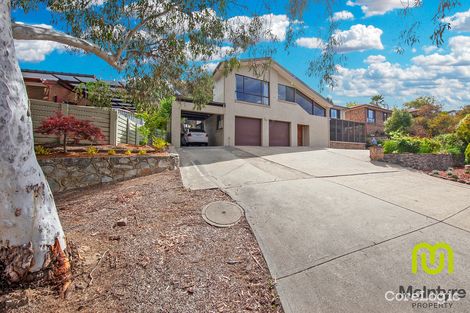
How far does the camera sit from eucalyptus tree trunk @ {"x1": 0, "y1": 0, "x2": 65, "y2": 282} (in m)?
2.22

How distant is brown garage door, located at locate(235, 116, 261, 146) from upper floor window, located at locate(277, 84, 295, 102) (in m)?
3.38

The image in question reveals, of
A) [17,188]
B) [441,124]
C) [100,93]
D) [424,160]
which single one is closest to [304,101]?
[424,160]

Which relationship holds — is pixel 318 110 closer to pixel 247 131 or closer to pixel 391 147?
pixel 247 131

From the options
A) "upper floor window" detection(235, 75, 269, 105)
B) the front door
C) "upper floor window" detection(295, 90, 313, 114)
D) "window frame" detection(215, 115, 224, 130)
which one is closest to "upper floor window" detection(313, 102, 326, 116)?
"upper floor window" detection(295, 90, 313, 114)

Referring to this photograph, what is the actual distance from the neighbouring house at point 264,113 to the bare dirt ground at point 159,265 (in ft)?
33.6

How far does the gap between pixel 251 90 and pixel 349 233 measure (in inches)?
576

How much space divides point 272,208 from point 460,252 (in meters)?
2.68

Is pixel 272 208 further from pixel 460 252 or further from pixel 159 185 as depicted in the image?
pixel 159 185

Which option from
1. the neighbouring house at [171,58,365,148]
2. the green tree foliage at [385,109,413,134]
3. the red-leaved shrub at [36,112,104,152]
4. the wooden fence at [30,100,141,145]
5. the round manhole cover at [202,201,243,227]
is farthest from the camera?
the green tree foliage at [385,109,413,134]

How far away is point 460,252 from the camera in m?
2.89

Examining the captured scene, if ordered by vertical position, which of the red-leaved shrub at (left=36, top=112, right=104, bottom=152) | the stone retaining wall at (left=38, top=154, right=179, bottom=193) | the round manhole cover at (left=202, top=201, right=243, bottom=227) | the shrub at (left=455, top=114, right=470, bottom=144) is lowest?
the round manhole cover at (left=202, top=201, right=243, bottom=227)

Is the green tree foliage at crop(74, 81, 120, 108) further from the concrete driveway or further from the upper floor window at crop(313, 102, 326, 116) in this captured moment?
the upper floor window at crop(313, 102, 326, 116)

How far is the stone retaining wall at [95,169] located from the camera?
593cm

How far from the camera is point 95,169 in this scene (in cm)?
633
